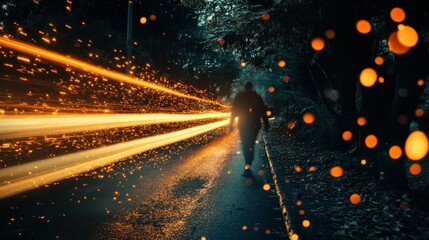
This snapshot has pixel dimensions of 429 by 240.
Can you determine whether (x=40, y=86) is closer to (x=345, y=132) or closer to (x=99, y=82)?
(x=99, y=82)

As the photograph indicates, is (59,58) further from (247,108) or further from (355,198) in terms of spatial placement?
(355,198)

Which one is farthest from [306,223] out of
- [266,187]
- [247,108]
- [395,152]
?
[247,108]

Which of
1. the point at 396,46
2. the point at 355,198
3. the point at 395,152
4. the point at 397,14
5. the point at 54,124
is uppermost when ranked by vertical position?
the point at 397,14

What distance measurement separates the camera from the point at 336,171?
25.2ft

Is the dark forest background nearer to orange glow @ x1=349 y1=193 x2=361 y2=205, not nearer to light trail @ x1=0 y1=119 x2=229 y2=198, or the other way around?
orange glow @ x1=349 y1=193 x2=361 y2=205

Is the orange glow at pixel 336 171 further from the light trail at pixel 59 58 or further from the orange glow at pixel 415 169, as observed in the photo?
the light trail at pixel 59 58

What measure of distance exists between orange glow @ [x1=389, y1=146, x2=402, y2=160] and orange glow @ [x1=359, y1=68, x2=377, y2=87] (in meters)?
1.58

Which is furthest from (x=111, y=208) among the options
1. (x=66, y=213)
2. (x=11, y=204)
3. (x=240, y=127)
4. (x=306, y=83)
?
(x=306, y=83)

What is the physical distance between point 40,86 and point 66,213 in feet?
40.0

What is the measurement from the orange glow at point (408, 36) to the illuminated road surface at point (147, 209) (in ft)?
10.4

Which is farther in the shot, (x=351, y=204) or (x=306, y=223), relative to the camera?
(x=351, y=204)

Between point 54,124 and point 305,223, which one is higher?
point 54,124

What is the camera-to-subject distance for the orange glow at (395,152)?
5.53 metres

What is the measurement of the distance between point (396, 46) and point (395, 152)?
1.69 metres
